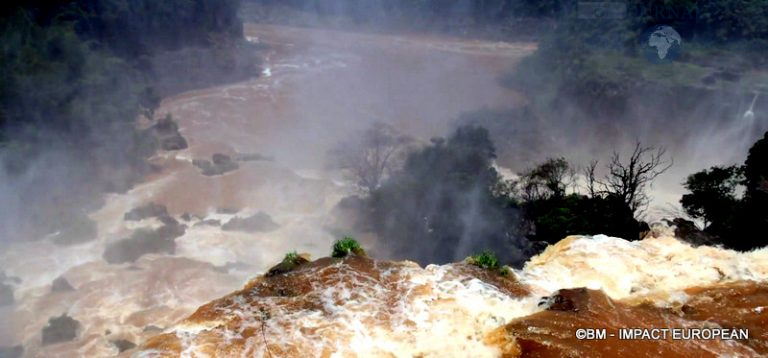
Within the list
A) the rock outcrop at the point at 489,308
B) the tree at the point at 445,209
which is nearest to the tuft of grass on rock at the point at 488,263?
the rock outcrop at the point at 489,308

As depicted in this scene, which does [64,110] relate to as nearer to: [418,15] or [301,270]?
[301,270]

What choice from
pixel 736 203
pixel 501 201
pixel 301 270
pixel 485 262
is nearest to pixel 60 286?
pixel 301 270

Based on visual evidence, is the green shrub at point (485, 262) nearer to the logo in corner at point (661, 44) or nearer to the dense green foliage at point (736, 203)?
the dense green foliage at point (736, 203)

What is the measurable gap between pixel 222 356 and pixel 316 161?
1411 inches

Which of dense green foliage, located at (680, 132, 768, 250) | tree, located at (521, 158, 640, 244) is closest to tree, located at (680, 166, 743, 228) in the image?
dense green foliage, located at (680, 132, 768, 250)

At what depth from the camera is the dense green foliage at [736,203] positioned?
57.5 ft

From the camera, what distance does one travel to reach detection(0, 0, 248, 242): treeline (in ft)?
114

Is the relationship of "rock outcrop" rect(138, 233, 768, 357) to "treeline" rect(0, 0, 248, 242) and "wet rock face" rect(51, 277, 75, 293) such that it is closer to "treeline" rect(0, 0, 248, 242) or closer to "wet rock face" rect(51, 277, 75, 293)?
"wet rock face" rect(51, 277, 75, 293)

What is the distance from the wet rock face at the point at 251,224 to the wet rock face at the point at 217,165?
27.9ft

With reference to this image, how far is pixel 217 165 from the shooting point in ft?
140

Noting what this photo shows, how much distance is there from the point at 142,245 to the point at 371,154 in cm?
1857

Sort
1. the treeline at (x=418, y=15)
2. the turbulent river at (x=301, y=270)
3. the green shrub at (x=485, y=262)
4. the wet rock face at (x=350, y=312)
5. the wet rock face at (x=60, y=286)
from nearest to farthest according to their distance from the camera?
the wet rock face at (x=350, y=312) < the turbulent river at (x=301, y=270) < the green shrub at (x=485, y=262) < the wet rock face at (x=60, y=286) < the treeline at (x=418, y=15)

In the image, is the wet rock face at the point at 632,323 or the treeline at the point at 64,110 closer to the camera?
the wet rock face at the point at 632,323

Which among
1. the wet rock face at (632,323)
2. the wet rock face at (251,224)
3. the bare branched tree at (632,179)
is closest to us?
the wet rock face at (632,323)
